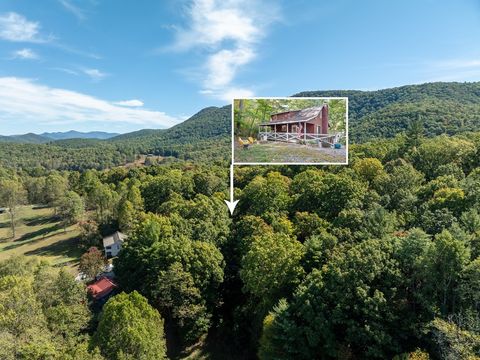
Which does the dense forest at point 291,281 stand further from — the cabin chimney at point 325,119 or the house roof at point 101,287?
the cabin chimney at point 325,119

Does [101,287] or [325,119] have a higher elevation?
[325,119]

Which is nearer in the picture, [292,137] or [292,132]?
[292,132]

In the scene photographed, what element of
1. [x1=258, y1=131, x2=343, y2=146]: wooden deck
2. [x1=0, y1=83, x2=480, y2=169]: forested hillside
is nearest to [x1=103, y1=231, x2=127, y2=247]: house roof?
[x1=258, y1=131, x2=343, y2=146]: wooden deck

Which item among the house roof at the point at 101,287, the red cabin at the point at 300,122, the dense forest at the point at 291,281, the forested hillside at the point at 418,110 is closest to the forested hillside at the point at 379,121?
the forested hillside at the point at 418,110

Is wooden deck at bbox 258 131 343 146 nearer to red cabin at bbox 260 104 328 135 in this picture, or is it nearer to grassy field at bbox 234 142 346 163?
red cabin at bbox 260 104 328 135

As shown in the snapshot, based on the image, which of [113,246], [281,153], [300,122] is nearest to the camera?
[300,122]

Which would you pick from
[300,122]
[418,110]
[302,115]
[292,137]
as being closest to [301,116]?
[302,115]

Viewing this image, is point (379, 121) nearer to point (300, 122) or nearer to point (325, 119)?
point (325, 119)
